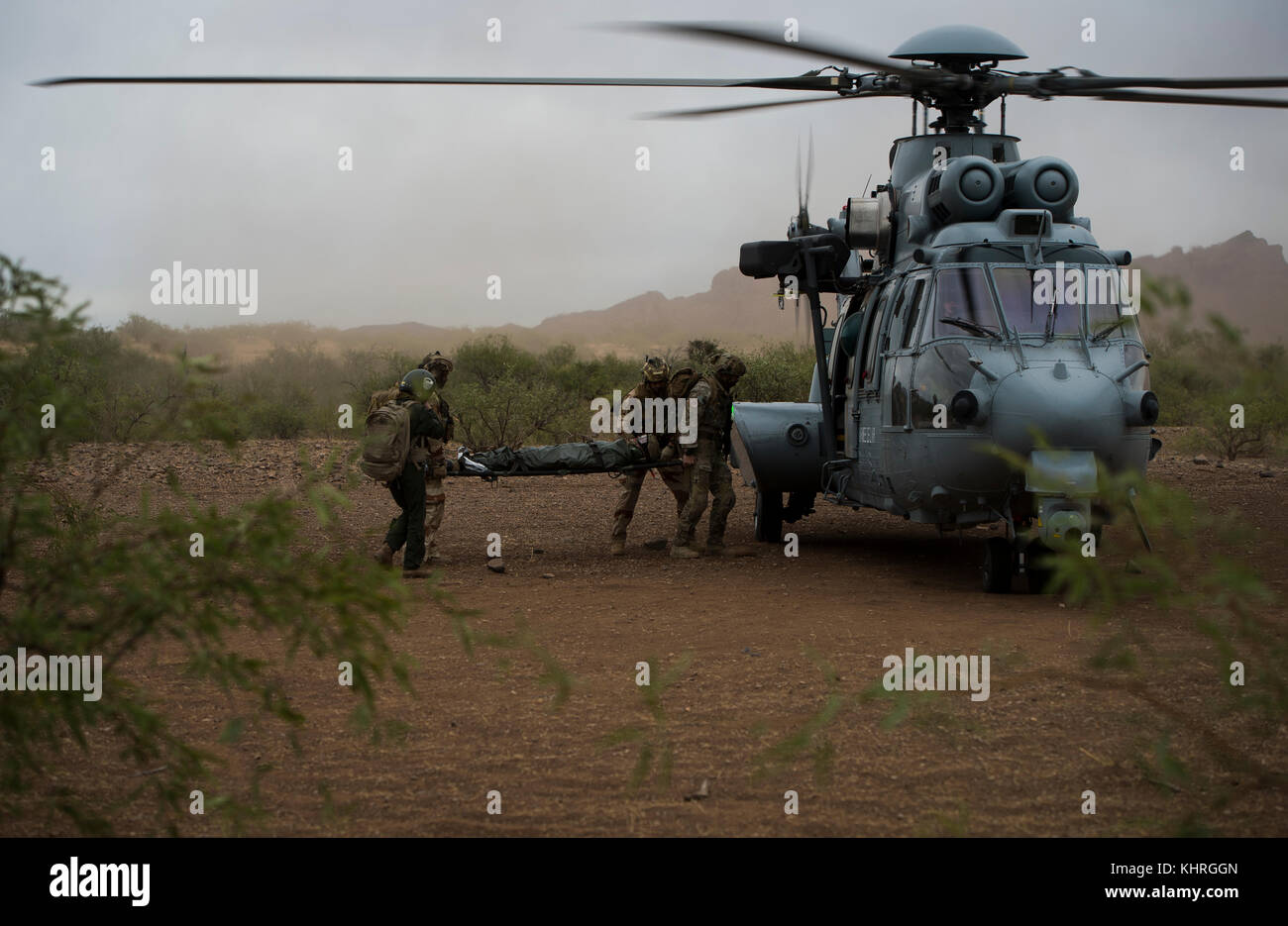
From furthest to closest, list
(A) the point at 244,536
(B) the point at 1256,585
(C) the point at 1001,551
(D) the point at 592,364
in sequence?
(D) the point at 592,364 < (C) the point at 1001,551 < (A) the point at 244,536 < (B) the point at 1256,585

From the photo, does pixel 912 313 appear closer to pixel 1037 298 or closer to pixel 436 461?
pixel 1037 298

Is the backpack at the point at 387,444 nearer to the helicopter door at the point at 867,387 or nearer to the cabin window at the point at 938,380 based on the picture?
the helicopter door at the point at 867,387

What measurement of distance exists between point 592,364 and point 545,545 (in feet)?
57.4

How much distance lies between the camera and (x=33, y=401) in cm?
379

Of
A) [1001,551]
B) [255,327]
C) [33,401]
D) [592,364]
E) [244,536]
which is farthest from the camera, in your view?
[255,327]

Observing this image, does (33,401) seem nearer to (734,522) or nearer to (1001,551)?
(1001,551)

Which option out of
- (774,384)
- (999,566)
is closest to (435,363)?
(999,566)

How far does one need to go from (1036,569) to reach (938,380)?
→ 1.62 m

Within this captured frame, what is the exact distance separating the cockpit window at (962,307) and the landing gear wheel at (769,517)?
3.63 meters

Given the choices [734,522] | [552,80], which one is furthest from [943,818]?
[734,522]

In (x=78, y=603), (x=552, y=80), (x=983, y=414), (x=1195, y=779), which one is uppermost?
(x=552, y=80)

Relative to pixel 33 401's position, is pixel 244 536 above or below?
below
